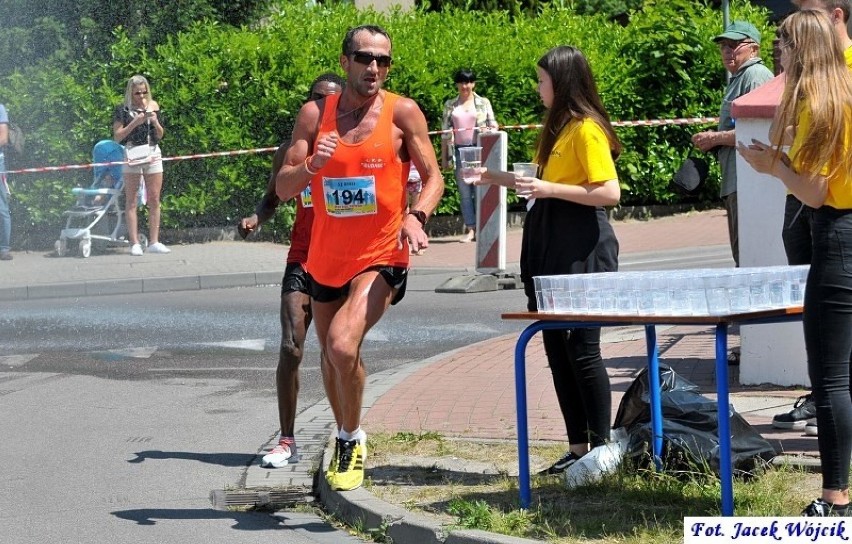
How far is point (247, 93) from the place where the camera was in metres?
17.6

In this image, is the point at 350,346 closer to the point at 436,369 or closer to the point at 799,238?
the point at 799,238

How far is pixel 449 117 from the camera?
17.8m

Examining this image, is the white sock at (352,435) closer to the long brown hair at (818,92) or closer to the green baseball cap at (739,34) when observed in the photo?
the long brown hair at (818,92)

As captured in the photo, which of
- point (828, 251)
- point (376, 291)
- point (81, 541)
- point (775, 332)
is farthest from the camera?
point (775, 332)

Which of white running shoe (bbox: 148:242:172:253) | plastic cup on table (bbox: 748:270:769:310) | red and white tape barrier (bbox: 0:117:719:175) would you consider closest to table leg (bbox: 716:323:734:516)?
plastic cup on table (bbox: 748:270:769:310)

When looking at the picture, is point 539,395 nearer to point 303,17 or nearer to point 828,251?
point 828,251

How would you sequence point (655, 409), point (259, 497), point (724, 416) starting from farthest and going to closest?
point (259, 497) → point (655, 409) → point (724, 416)

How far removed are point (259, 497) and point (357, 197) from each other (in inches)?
56.1

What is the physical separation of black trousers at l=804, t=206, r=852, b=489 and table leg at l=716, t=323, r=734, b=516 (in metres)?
0.35

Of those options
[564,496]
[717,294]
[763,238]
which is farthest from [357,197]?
[763,238]

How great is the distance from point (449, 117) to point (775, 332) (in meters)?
10.0

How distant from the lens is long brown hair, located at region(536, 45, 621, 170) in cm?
618

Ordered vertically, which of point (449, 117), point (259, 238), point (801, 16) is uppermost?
point (801, 16)

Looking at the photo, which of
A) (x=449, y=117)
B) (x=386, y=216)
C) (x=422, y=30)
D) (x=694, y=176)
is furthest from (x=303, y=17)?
(x=386, y=216)
